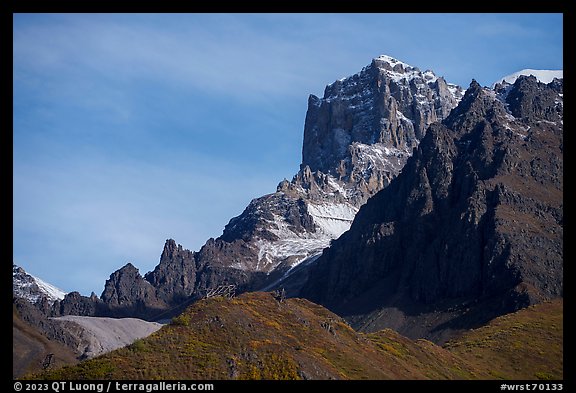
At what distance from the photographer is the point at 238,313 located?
4729 inches
